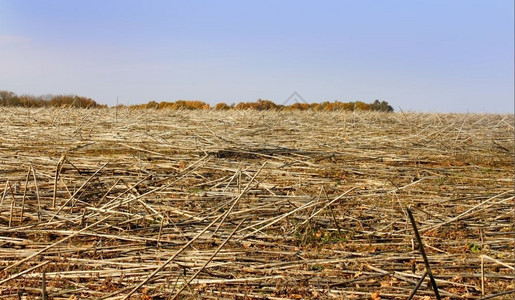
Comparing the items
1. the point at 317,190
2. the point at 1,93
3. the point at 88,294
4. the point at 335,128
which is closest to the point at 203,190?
the point at 317,190

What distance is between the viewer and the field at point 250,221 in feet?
7.50

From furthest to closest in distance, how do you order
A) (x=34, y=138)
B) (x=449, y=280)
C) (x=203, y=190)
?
(x=34, y=138) < (x=203, y=190) < (x=449, y=280)

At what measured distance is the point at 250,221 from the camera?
295cm

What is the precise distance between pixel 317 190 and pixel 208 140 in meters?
1.73

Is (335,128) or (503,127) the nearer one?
(335,128)

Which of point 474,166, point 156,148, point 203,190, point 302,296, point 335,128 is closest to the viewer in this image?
point 302,296

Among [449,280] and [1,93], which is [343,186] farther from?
[1,93]

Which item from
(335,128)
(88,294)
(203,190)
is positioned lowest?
(88,294)

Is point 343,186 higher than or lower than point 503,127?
lower

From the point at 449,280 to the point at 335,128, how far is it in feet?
14.8

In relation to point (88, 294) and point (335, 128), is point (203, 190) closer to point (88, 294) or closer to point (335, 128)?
point (88, 294)

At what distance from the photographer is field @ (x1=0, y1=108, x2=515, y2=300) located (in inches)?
90.0

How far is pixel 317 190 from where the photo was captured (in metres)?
3.68

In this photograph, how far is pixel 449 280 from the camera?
2348 millimetres
